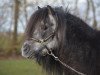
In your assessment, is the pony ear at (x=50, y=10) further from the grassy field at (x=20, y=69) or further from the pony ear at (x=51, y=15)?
the grassy field at (x=20, y=69)

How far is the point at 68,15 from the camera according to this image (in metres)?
7.14

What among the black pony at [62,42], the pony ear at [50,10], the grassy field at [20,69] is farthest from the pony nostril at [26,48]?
the grassy field at [20,69]

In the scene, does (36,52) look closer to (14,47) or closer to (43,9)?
(43,9)

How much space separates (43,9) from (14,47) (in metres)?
24.7

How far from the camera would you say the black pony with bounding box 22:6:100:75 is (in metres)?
6.87

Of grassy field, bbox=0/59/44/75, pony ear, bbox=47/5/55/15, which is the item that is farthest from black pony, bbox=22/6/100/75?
grassy field, bbox=0/59/44/75

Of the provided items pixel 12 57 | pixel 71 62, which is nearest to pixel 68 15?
pixel 71 62

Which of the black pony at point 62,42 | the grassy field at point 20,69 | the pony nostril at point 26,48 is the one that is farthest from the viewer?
the grassy field at point 20,69

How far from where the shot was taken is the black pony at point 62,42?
6867 mm

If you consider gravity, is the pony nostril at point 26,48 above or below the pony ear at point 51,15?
below

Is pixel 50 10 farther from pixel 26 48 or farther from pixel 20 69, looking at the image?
pixel 20 69

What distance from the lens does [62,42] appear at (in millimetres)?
6980

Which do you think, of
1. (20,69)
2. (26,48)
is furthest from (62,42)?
(20,69)

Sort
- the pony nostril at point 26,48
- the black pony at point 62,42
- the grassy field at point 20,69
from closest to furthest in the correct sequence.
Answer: the black pony at point 62,42 → the pony nostril at point 26,48 → the grassy field at point 20,69
